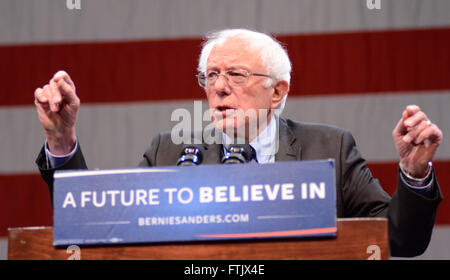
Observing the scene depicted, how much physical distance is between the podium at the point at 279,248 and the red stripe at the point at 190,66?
1509 mm

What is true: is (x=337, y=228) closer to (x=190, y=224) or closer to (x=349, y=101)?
(x=190, y=224)

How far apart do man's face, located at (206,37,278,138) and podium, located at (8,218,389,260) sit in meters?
0.65

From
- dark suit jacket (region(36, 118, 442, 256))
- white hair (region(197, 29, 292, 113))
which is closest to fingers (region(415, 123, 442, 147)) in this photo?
dark suit jacket (region(36, 118, 442, 256))

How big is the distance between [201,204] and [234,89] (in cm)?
71

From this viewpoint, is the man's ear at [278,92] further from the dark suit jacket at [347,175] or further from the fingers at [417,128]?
the fingers at [417,128]

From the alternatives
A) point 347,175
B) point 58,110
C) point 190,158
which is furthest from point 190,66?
point 190,158

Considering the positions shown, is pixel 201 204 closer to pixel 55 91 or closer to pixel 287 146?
pixel 55 91

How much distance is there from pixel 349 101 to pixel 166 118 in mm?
759

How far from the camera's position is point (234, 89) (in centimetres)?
167

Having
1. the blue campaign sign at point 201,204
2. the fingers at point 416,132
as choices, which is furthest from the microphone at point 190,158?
the fingers at point 416,132

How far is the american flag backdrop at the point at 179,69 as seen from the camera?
242cm

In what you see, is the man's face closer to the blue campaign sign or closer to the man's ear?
the man's ear

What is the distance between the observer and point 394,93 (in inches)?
95.0
